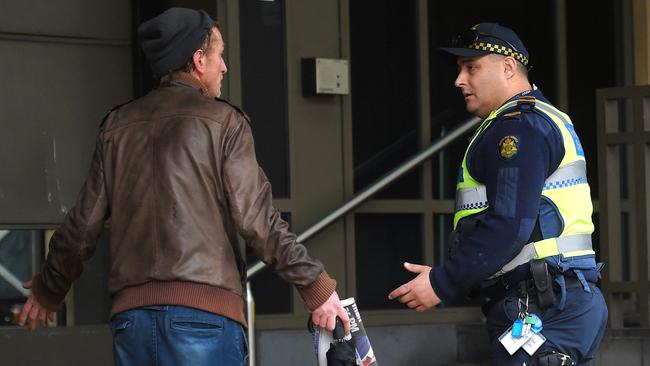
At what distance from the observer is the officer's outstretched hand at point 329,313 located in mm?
4559

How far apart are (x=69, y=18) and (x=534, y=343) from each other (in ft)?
12.8

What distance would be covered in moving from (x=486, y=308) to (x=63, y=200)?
337 centimetres

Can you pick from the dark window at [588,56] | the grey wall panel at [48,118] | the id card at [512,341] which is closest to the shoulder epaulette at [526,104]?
the id card at [512,341]

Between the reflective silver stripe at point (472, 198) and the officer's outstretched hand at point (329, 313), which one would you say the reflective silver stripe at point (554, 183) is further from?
the officer's outstretched hand at point (329, 313)

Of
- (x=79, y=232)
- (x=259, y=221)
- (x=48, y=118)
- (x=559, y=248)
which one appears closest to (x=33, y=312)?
(x=79, y=232)

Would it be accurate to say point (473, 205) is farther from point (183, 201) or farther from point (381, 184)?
point (381, 184)

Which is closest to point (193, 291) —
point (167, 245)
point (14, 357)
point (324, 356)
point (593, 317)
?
point (167, 245)

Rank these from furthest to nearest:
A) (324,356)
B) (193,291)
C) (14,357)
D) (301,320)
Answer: (301,320), (14,357), (324,356), (193,291)

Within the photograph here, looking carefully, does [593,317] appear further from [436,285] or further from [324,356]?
[324,356]

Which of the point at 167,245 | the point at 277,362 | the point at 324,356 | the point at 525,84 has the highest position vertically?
the point at 525,84

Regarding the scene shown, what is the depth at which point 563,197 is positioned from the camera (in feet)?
15.6

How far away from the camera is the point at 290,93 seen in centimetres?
770

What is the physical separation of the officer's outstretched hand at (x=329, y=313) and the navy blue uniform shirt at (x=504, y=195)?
1.40 feet

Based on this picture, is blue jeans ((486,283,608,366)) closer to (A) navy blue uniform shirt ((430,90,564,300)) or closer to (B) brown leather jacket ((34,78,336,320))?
(A) navy blue uniform shirt ((430,90,564,300))
